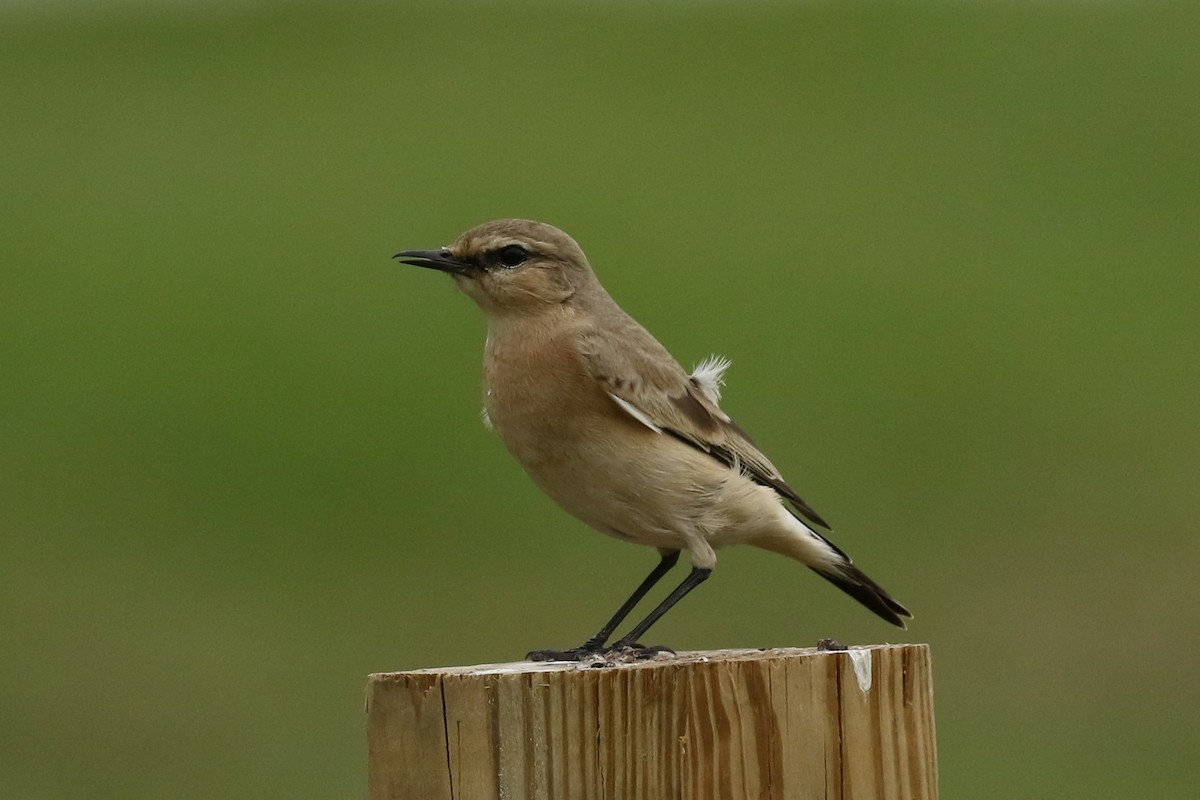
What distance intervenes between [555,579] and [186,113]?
17419 mm

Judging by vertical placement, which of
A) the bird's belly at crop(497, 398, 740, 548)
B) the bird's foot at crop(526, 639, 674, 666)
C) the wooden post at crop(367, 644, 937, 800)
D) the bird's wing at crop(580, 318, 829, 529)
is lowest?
the wooden post at crop(367, 644, 937, 800)

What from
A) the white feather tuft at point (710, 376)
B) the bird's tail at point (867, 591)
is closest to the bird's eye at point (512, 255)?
the white feather tuft at point (710, 376)

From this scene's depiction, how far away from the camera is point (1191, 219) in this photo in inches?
1067

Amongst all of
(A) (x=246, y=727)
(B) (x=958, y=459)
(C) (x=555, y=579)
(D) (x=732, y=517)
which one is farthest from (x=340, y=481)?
(D) (x=732, y=517)

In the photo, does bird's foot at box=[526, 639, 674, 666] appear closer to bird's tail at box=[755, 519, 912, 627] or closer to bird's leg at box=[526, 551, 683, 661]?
bird's leg at box=[526, 551, 683, 661]

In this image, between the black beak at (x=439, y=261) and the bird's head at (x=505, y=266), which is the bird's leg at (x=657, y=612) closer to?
the bird's head at (x=505, y=266)

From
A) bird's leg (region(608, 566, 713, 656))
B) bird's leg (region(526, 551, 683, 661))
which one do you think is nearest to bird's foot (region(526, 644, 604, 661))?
bird's leg (region(526, 551, 683, 661))

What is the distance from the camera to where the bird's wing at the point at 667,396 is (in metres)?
7.84

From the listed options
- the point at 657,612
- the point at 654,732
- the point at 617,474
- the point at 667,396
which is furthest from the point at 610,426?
the point at 654,732

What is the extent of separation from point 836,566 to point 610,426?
1.39 m

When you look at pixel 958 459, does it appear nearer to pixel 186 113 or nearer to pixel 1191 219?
pixel 1191 219

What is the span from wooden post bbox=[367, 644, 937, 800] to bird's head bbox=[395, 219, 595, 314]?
305cm

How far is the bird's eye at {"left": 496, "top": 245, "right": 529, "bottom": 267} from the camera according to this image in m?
8.20

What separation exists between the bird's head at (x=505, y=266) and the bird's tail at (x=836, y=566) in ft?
Result: 4.63
